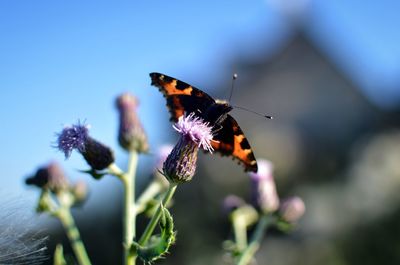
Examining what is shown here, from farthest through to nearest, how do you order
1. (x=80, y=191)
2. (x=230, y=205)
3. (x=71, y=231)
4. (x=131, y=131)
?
(x=230, y=205)
(x=80, y=191)
(x=131, y=131)
(x=71, y=231)

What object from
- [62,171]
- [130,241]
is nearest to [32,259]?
[130,241]

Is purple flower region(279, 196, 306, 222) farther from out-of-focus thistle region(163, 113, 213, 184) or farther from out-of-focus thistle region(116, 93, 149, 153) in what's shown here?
out-of-focus thistle region(163, 113, 213, 184)

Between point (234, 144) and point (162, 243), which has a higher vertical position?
point (234, 144)

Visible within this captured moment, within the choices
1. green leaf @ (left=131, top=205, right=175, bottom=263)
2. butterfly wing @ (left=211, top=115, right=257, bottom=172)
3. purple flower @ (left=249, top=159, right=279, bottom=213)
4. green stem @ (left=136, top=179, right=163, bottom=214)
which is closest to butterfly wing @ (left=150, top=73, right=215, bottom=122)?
butterfly wing @ (left=211, top=115, right=257, bottom=172)

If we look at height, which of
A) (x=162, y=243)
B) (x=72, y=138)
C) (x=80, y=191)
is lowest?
(x=80, y=191)

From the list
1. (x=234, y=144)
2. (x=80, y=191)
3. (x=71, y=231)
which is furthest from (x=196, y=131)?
(x=80, y=191)

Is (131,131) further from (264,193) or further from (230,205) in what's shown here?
(264,193)

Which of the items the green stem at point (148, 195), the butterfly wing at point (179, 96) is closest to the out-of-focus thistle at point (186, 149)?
the butterfly wing at point (179, 96)
